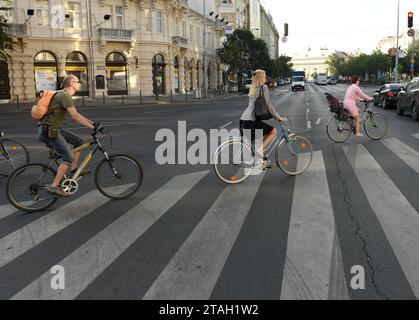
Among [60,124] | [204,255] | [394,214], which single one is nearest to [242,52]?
[60,124]

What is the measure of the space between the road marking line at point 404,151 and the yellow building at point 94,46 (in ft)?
98.5

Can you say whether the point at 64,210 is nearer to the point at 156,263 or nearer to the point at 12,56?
the point at 156,263

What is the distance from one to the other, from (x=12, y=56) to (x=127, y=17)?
10940 millimetres

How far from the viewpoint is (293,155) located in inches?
321

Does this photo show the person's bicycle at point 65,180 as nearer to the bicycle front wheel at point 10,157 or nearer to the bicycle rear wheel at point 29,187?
the bicycle rear wheel at point 29,187

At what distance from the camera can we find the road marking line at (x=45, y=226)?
487cm

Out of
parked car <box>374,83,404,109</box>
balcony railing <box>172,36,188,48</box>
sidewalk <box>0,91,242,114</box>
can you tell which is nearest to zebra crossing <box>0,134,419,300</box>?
parked car <box>374,83,404,109</box>

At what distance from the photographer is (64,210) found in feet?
20.9

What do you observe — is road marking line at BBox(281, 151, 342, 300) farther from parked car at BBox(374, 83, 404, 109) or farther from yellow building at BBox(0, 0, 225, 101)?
yellow building at BBox(0, 0, 225, 101)

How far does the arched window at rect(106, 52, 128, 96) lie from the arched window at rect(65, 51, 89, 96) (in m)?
2.00

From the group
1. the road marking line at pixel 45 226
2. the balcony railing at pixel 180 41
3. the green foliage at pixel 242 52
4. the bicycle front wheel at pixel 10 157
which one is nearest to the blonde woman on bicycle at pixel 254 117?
the road marking line at pixel 45 226

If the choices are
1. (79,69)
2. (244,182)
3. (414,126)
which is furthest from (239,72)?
(244,182)

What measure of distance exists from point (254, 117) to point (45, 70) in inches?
1435

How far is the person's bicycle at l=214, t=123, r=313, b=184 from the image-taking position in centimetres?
756
